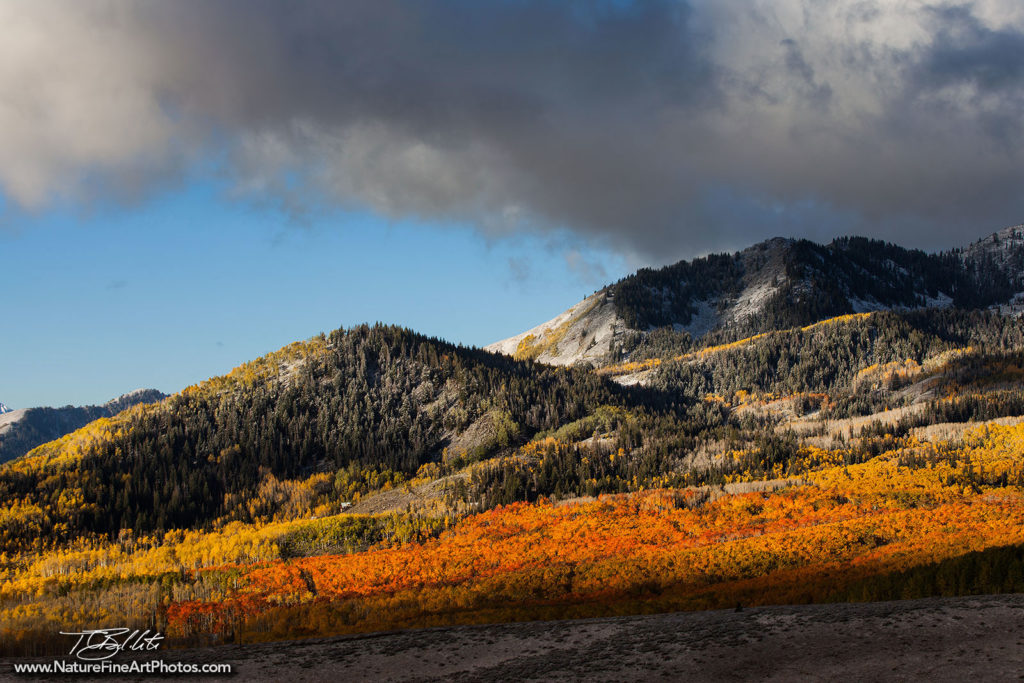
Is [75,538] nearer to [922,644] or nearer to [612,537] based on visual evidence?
[612,537]

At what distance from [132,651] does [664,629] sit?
24835mm

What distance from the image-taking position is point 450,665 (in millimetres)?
27422

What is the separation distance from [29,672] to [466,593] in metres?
65.0

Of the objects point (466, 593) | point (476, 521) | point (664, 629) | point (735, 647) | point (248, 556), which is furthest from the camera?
point (476, 521)

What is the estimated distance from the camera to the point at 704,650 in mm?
25531

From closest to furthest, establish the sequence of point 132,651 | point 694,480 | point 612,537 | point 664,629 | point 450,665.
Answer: point 450,665
point 664,629
point 132,651
point 612,537
point 694,480

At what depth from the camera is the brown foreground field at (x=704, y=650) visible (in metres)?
22.4

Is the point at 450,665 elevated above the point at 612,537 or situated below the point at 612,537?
above

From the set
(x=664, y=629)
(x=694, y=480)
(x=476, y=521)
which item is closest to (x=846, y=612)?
(x=664, y=629)

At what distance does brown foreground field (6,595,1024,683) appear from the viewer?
22.4m

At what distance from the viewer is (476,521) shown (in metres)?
164

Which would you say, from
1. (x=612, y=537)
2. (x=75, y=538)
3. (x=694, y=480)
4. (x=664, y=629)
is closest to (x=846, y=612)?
(x=664, y=629)

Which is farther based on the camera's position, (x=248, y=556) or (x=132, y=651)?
(x=248, y=556)

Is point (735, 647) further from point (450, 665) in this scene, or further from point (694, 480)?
point (694, 480)
